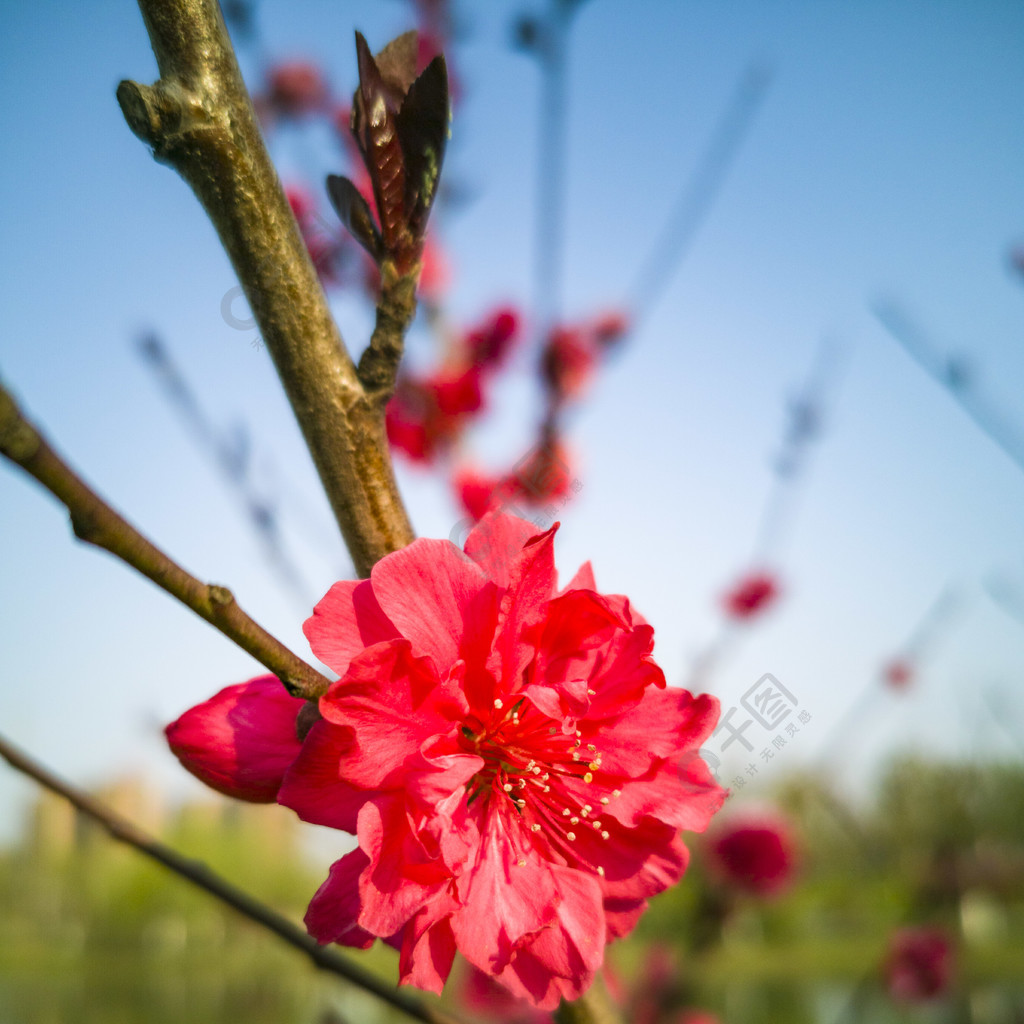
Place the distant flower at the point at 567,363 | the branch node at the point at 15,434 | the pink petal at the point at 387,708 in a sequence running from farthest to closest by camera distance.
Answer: the distant flower at the point at 567,363
the pink petal at the point at 387,708
the branch node at the point at 15,434

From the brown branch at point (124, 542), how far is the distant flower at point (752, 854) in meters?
1.59

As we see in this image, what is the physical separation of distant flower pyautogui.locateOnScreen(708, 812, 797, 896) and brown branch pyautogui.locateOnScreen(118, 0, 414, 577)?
1541 millimetres

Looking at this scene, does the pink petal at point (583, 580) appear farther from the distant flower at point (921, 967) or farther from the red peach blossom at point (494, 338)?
the distant flower at point (921, 967)

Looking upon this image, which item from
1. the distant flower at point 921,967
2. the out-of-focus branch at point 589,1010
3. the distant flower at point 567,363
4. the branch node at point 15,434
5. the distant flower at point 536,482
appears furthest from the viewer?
the distant flower at point 921,967

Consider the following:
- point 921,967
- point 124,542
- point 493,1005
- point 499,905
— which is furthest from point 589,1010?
point 921,967

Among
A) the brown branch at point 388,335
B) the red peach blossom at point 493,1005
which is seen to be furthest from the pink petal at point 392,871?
the red peach blossom at point 493,1005

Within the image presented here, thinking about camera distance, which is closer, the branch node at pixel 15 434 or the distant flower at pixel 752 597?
the branch node at pixel 15 434

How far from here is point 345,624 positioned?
39cm

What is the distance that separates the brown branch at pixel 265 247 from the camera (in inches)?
14.7

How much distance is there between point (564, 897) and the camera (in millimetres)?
420

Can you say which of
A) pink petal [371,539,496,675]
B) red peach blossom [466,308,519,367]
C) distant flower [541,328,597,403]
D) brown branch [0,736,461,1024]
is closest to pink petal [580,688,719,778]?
pink petal [371,539,496,675]

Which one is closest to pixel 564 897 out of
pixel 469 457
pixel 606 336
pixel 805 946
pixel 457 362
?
pixel 469 457

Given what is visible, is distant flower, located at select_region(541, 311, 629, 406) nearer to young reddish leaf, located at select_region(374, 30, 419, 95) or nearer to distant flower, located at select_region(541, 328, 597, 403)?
distant flower, located at select_region(541, 328, 597, 403)

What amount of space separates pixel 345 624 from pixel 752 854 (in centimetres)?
161
